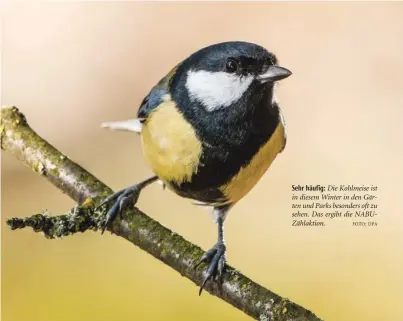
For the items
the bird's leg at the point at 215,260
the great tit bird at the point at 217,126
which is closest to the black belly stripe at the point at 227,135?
the great tit bird at the point at 217,126

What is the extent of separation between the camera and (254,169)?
919mm

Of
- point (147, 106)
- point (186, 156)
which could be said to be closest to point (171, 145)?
point (186, 156)

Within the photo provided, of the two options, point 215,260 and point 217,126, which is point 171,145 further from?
point 215,260

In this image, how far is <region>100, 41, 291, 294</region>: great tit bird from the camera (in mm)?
872

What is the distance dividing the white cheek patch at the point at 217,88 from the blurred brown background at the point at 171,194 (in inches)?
5.8

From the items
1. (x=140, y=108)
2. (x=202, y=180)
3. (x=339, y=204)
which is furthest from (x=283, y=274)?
(x=140, y=108)

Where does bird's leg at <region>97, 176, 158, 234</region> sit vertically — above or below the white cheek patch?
below

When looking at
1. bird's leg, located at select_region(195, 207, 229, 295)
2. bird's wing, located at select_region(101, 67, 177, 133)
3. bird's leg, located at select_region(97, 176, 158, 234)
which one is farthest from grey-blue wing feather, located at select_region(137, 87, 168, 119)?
bird's leg, located at select_region(195, 207, 229, 295)

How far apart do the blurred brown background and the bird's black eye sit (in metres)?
0.17

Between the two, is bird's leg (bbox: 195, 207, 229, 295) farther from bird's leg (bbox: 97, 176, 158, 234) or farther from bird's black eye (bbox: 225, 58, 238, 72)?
bird's black eye (bbox: 225, 58, 238, 72)

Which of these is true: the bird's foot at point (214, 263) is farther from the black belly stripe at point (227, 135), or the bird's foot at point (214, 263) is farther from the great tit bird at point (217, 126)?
the black belly stripe at point (227, 135)

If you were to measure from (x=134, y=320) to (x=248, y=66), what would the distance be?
1.65 feet

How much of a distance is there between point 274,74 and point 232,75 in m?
0.06

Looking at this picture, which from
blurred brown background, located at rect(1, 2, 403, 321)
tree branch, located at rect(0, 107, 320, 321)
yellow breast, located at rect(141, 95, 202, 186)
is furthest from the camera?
blurred brown background, located at rect(1, 2, 403, 321)
